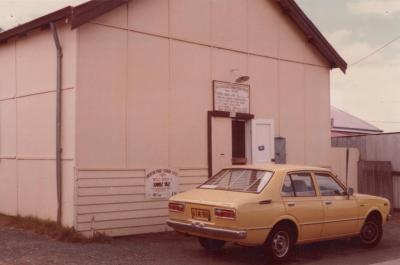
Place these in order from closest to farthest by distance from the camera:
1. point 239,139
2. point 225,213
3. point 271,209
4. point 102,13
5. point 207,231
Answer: point 225,213 < point 207,231 < point 271,209 < point 102,13 < point 239,139

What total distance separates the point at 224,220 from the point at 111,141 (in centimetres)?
375


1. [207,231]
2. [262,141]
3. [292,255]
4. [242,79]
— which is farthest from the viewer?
[262,141]

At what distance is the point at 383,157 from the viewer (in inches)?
678

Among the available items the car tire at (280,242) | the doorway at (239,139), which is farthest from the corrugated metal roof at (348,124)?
the car tire at (280,242)

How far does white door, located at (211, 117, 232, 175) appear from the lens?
13297 mm

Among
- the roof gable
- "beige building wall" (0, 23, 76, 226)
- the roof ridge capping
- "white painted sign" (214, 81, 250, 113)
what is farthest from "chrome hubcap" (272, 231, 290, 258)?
the roof ridge capping

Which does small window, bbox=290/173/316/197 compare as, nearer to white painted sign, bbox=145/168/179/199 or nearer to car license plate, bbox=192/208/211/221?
car license plate, bbox=192/208/211/221

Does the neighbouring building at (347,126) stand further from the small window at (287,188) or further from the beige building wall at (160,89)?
the small window at (287,188)

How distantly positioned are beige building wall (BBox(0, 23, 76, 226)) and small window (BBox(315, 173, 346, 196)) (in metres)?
4.64

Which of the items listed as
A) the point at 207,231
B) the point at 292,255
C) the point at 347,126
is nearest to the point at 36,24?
the point at 207,231

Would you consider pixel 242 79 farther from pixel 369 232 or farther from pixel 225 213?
pixel 225 213

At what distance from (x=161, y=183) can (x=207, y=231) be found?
363cm

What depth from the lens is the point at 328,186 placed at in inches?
401

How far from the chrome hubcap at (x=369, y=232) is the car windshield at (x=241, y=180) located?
2.72 meters
